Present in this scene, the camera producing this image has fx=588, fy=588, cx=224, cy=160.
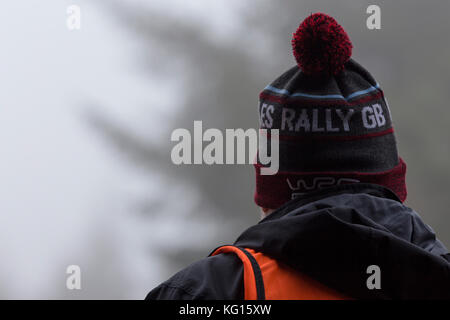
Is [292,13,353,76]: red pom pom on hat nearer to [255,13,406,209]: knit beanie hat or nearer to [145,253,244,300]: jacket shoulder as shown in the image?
[255,13,406,209]: knit beanie hat

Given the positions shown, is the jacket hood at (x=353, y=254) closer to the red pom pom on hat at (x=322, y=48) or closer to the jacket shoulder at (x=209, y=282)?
the jacket shoulder at (x=209, y=282)

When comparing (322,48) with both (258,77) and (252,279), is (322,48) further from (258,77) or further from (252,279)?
(258,77)

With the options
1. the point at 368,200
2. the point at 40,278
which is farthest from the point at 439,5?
the point at 368,200

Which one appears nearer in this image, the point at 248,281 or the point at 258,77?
the point at 248,281

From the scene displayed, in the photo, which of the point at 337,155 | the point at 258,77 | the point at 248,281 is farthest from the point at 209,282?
the point at 258,77

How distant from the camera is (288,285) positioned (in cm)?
47

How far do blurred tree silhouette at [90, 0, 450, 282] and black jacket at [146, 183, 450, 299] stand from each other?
62.5 inches

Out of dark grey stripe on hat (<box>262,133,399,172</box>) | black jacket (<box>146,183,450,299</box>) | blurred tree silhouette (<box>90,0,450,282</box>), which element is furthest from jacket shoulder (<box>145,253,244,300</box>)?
blurred tree silhouette (<box>90,0,450,282</box>)

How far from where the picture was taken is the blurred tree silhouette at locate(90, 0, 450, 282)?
6.91 feet

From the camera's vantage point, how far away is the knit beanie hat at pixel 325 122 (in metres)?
0.57

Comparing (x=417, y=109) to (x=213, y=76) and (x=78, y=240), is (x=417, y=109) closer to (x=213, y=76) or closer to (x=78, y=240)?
(x=213, y=76)

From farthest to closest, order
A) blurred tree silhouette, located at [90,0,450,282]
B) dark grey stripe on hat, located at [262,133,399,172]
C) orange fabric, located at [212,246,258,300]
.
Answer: blurred tree silhouette, located at [90,0,450,282] < dark grey stripe on hat, located at [262,133,399,172] < orange fabric, located at [212,246,258,300]

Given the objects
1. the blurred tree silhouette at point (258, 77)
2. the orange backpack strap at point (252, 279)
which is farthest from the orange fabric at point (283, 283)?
the blurred tree silhouette at point (258, 77)

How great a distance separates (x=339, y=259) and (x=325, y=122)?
16 cm
